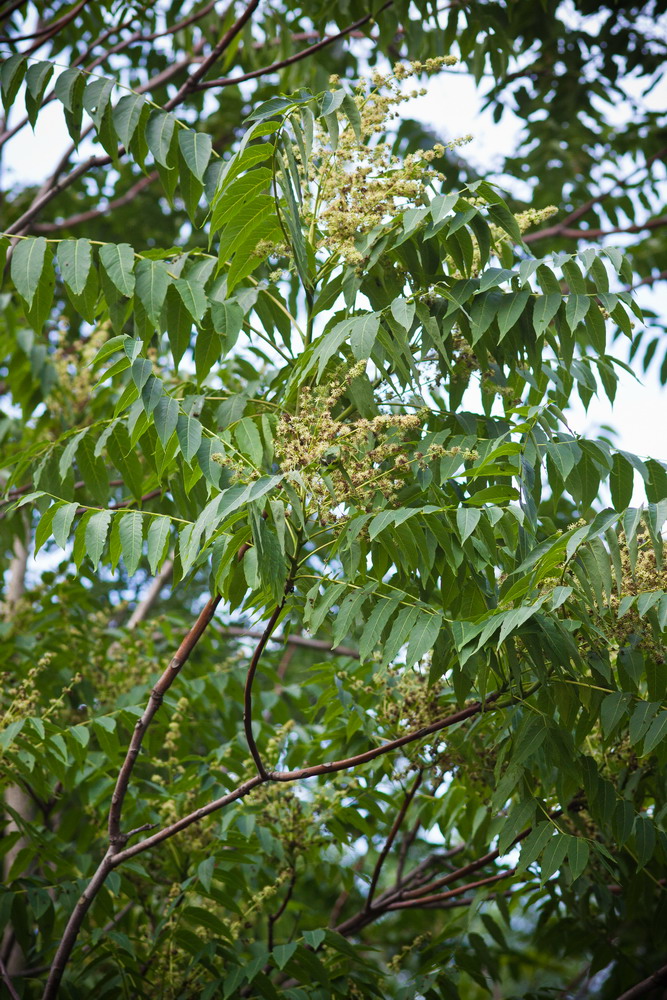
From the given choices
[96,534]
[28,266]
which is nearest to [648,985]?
[96,534]

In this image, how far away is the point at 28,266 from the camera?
2572mm

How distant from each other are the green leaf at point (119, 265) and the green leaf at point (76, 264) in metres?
0.05

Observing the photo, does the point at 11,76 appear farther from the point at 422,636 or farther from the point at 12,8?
the point at 422,636

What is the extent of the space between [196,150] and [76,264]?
20.4 inches

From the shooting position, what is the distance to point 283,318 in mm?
2889

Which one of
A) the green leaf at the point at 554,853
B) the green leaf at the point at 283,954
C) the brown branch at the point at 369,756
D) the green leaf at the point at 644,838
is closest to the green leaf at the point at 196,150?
the brown branch at the point at 369,756

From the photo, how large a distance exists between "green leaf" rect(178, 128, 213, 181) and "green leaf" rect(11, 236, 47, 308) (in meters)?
0.48

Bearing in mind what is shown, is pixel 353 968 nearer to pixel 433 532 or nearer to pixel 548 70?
pixel 433 532

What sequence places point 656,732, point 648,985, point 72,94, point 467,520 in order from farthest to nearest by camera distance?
point 72,94 → point 648,985 → point 656,732 → point 467,520

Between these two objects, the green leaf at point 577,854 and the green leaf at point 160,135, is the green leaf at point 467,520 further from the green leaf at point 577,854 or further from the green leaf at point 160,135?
the green leaf at point 160,135

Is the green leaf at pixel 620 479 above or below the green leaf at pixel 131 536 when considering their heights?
above

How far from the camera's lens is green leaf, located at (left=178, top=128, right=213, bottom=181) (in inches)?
107

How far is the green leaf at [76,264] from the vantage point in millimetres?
2551

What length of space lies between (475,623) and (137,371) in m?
1.03
